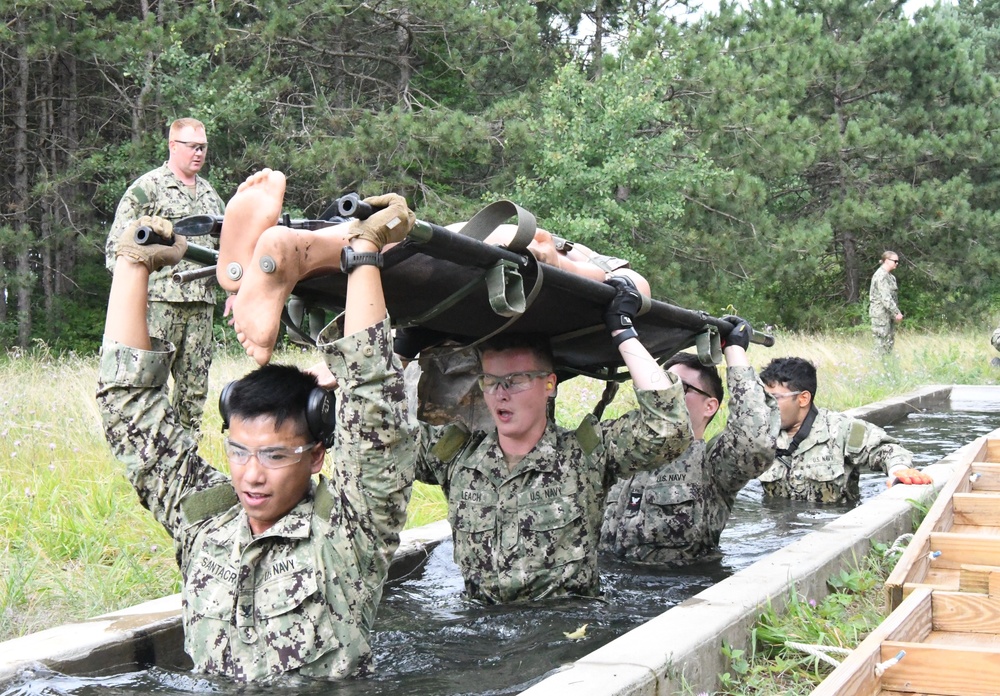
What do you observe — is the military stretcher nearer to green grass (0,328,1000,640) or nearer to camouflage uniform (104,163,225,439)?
green grass (0,328,1000,640)

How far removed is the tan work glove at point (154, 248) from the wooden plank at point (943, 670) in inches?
95.0

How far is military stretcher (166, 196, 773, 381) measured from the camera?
11.0 feet

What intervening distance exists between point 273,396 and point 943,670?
210 centimetres

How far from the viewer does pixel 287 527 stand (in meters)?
3.44

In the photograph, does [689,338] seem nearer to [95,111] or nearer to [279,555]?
[279,555]

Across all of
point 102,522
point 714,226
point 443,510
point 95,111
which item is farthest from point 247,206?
point 714,226

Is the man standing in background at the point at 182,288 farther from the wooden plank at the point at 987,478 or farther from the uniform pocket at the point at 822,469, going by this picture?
the wooden plank at the point at 987,478

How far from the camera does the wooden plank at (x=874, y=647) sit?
2824 mm

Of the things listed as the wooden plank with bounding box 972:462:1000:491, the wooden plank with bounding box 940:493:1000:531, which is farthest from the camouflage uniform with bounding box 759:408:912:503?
the wooden plank with bounding box 940:493:1000:531

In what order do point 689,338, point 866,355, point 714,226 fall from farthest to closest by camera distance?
point 714,226
point 866,355
point 689,338

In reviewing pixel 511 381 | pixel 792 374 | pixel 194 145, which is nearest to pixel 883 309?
pixel 792 374

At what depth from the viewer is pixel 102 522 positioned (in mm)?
6039

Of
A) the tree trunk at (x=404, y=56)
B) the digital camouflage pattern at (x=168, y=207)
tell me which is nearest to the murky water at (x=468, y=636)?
the digital camouflage pattern at (x=168, y=207)

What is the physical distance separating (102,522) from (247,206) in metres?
3.50
